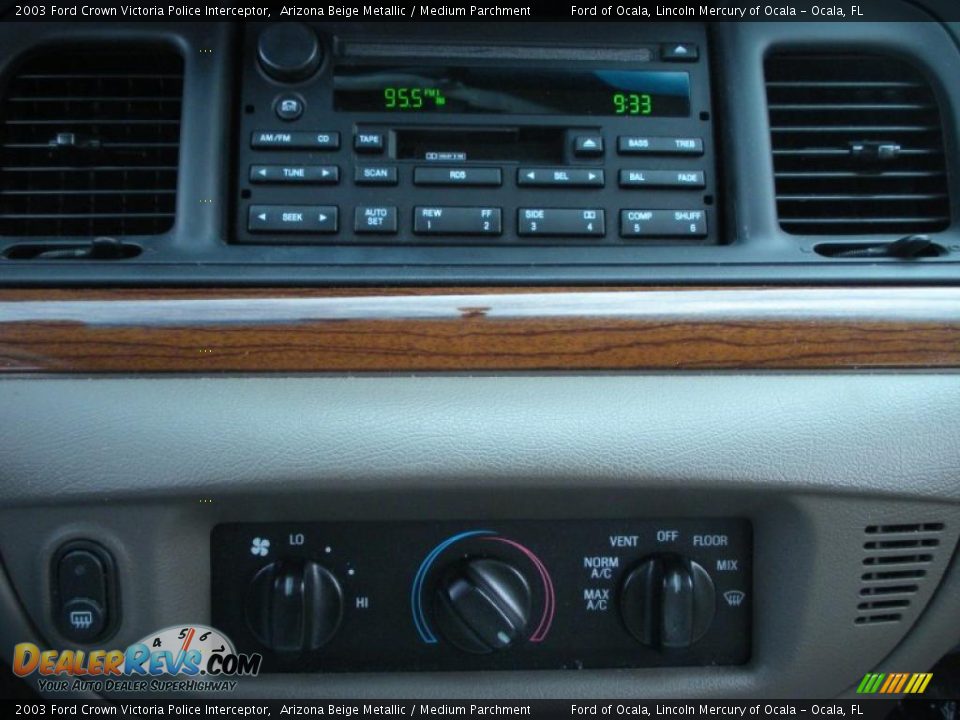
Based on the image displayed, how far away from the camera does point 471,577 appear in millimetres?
1116

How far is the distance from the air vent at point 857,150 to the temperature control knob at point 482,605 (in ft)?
1.86

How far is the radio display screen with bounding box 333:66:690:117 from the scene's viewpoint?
1.16 m

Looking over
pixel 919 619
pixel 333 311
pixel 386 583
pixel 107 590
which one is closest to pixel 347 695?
→ pixel 386 583

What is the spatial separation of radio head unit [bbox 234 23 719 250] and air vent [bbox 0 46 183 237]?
112 millimetres

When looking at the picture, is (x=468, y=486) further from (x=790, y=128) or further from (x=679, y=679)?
(x=790, y=128)

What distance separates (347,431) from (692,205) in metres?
0.50

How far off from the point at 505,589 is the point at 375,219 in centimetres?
47

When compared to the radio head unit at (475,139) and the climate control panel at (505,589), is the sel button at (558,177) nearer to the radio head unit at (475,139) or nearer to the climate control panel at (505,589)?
the radio head unit at (475,139)

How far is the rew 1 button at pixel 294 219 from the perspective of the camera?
3.67 feet

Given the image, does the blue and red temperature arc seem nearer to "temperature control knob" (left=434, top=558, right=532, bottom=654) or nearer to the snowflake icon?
"temperature control knob" (left=434, top=558, right=532, bottom=654)

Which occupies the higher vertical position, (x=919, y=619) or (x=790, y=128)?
(x=790, y=128)

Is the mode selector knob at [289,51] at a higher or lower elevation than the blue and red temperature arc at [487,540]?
higher

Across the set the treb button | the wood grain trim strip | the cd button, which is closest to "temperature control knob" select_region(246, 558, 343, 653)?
the wood grain trim strip

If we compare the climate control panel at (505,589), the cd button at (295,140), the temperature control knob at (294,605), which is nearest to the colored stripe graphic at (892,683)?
the climate control panel at (505,589)
